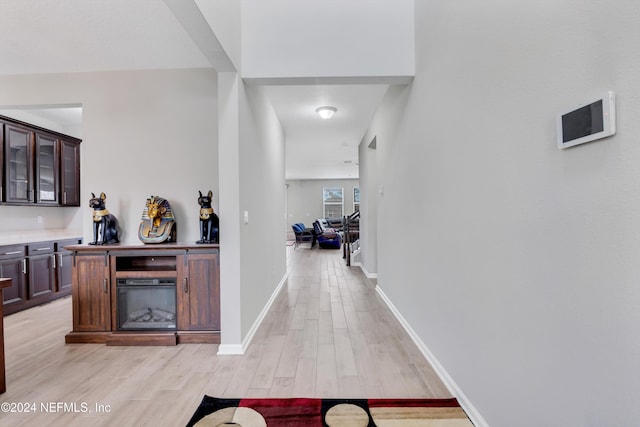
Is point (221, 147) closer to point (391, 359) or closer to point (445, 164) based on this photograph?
point (445, 164)

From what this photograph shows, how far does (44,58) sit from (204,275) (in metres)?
2.56

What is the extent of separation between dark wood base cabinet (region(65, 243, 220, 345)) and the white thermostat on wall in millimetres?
2429

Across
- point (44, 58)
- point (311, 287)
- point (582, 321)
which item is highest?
point (44, 58)

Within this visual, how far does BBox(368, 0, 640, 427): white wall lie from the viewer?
32.6 inches

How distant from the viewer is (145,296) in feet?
8.79

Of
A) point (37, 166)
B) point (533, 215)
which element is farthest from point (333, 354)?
point (37, 166)

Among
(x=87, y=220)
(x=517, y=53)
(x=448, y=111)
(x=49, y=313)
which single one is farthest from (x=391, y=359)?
(x=49, y=313)

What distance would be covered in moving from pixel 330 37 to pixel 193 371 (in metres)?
2.89

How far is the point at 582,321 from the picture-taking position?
0.95m

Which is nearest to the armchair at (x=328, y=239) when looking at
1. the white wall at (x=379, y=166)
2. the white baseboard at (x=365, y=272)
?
the white baseboard at (x=365, y=272)

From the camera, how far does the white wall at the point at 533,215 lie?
0.83m

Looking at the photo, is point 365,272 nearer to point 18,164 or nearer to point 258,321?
point 258,321

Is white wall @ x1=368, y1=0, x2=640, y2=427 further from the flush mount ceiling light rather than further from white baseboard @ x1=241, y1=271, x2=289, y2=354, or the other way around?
the flush mount ceiling light

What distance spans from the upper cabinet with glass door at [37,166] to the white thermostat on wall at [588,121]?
528 centimetres
